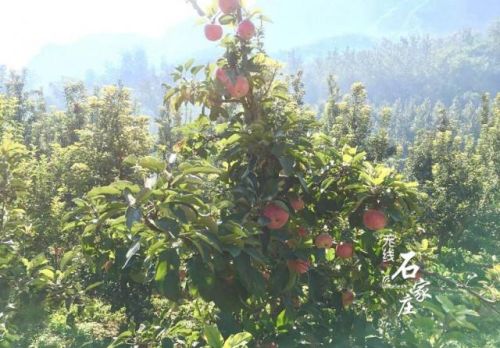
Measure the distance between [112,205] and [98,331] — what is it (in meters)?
6.15

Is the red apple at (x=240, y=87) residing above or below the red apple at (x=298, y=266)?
above

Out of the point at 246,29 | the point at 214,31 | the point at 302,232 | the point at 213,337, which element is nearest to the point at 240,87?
the point at 246,29

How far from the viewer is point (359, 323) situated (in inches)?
110

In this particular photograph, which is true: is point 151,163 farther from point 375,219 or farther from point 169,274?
point 375,219

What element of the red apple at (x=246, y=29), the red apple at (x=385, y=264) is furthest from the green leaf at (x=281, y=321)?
the red apple at (x=246, y=29)

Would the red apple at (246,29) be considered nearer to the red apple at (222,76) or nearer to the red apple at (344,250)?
the red apple at (222,76)

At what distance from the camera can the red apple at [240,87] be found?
9.80ft

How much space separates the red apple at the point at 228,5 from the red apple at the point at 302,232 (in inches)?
57.3

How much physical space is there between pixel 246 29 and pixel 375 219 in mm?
1370

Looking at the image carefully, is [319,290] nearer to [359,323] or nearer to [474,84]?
[359,323]

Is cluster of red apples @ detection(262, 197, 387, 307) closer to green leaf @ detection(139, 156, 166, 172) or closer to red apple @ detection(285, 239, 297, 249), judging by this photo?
red apple @ detection(285, 239, 297, 249)

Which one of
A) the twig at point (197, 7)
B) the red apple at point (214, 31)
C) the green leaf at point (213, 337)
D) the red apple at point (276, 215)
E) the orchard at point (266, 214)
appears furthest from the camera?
the red apple at point (214, 31)

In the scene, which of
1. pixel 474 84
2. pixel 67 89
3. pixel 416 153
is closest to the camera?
pixel 416 153

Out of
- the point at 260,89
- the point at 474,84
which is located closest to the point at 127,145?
the point at 260,89
